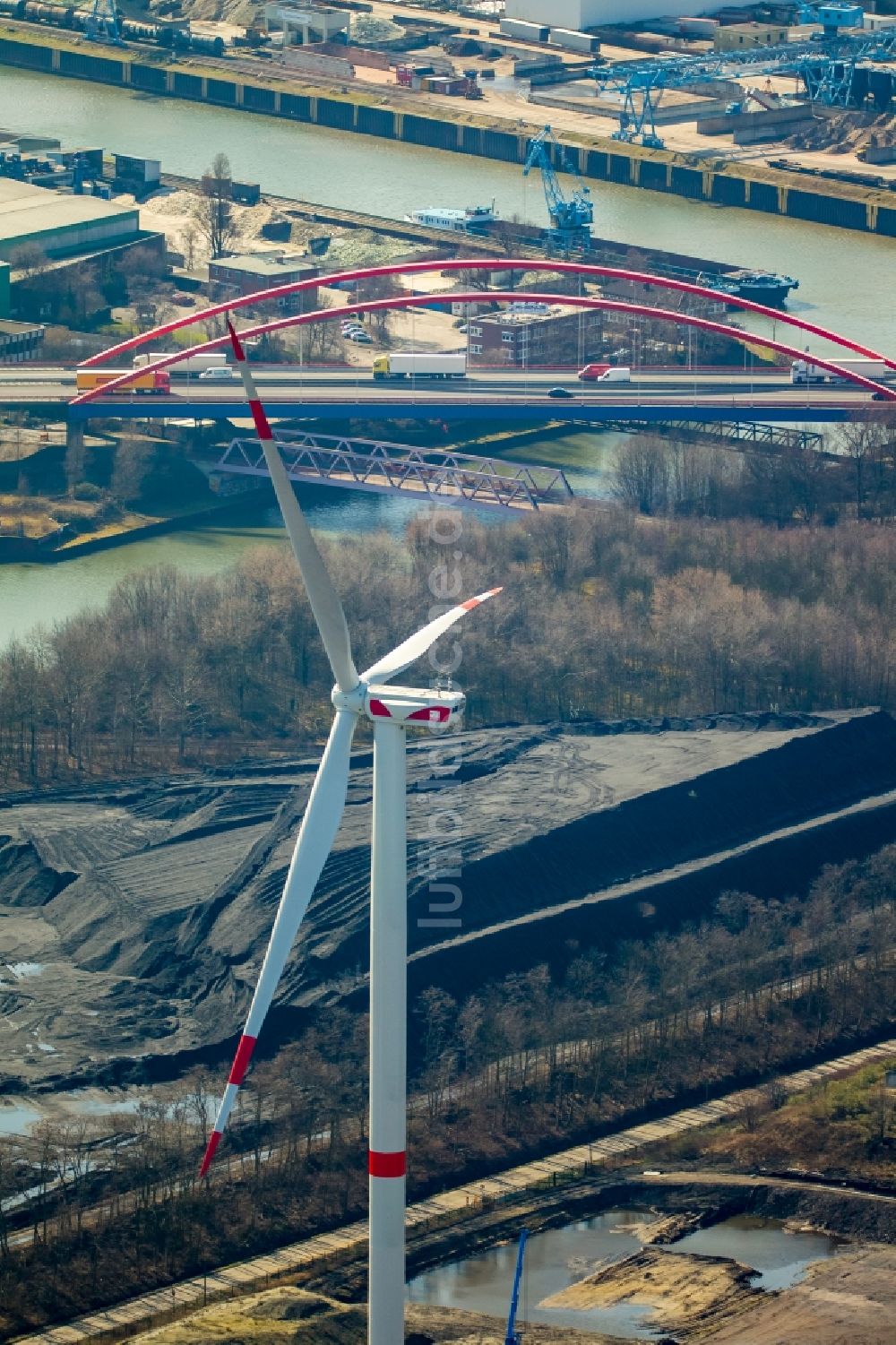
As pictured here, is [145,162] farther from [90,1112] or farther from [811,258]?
[90,1112]

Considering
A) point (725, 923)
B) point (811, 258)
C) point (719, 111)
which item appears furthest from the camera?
point (719, 111)

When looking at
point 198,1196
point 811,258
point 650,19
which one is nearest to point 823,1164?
point 198,1196

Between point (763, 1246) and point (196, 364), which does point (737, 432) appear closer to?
point (196, 364)

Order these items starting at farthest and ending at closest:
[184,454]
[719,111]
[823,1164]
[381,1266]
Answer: [719,111] < [184,454] < [823,1164] < [381,1266]

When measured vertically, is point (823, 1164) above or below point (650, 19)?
below

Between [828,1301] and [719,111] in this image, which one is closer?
[828,1301]

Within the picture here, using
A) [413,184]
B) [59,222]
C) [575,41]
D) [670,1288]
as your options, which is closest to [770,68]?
[575,41]

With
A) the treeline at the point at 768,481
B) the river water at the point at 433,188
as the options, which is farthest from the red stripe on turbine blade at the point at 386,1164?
the river water at the point at 433,188
